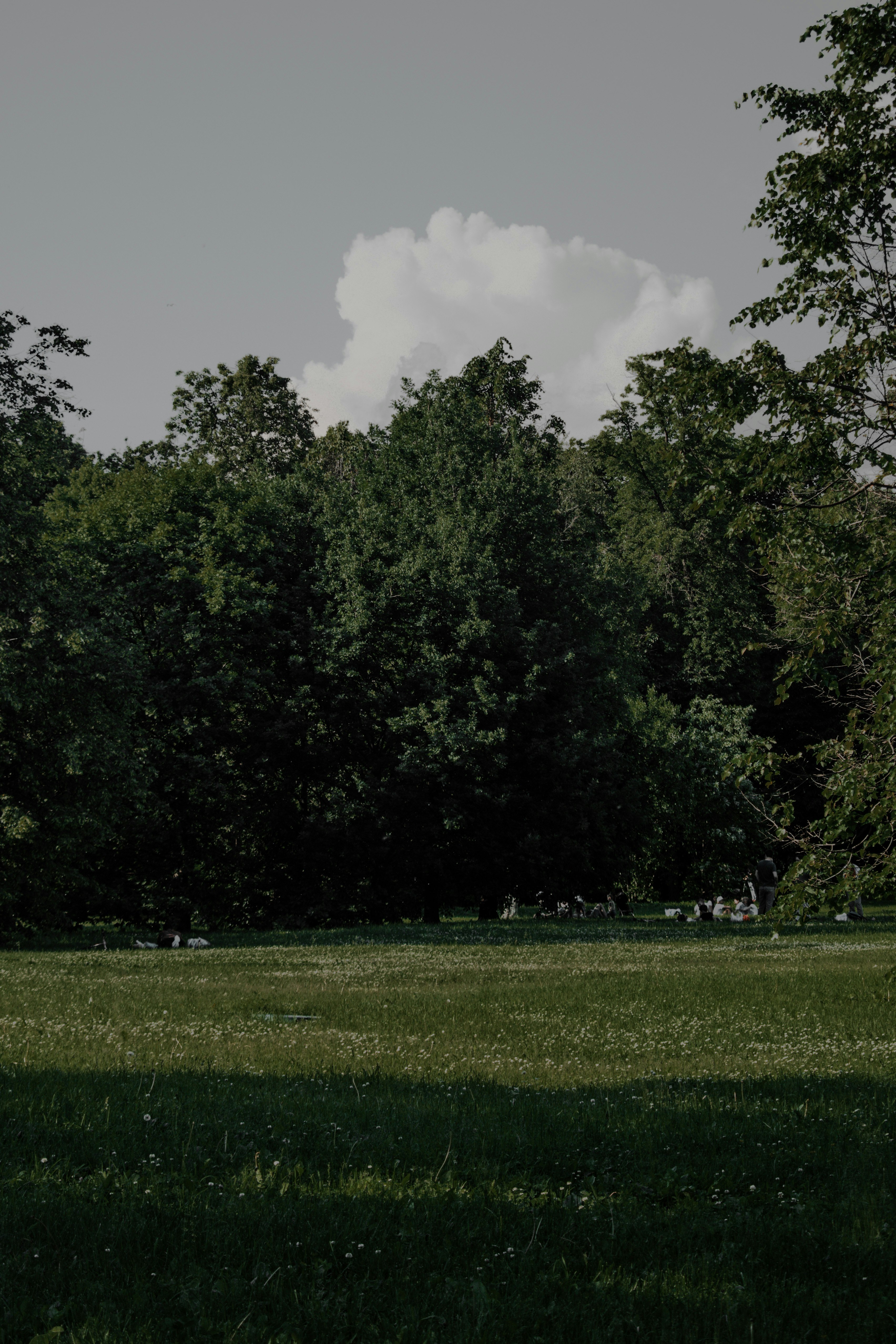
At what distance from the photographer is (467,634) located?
3438 cm

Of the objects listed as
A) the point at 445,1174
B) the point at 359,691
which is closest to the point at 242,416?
the point at 359,691

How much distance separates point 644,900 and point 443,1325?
5201cm

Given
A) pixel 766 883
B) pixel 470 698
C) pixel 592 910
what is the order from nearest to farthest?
pixel 470 698 < pixel 766 883 < pixel 592 910

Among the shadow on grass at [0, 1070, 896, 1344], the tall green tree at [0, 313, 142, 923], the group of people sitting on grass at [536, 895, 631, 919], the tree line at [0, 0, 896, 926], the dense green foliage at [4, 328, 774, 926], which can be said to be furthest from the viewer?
the group of people sitting on grass at [536, 895, 631, 919]

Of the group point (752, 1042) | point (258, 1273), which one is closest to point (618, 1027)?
point (752, 1042)

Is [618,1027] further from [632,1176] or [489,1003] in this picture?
[632,1176]

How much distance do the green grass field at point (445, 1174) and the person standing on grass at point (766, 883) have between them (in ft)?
83.2

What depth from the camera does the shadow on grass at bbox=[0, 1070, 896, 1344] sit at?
14.3ft

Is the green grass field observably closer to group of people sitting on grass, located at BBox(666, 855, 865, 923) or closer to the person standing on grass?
group of people sitting on grass, located at BBox(666, 855, 865, 923)

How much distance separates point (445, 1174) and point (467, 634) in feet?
93.8

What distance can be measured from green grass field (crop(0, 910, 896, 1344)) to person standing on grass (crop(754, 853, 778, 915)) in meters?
25.3

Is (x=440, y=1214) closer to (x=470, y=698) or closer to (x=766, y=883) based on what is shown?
(x=470, y=698)

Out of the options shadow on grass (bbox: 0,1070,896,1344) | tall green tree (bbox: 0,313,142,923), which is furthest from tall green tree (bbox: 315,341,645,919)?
shadow on grass (bbox: 0,1070,896,1344)

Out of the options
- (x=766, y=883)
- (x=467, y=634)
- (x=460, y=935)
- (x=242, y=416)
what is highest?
(x=242, y=416)
